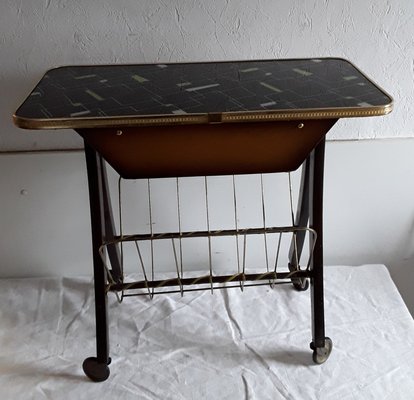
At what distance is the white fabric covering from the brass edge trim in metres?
0.73

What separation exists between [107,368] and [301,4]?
117 centimetres

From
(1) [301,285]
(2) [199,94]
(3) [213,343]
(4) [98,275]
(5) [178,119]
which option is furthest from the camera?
(1) [301,285]

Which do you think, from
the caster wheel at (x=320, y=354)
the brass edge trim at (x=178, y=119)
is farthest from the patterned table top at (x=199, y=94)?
the caster wheel at (x=320, y=354)

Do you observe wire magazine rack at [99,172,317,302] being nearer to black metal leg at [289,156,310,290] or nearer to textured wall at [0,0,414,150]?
black metal leg at [289,156,310,290]

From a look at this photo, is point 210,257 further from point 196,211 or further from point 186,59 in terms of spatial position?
point 186,59

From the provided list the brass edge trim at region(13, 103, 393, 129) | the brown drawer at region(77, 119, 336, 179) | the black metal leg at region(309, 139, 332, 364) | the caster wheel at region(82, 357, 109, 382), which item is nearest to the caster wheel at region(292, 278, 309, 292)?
the black metal leg at region(309, 139, 332, 364)

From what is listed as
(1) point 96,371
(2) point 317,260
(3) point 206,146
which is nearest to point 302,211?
(2) point 317,260

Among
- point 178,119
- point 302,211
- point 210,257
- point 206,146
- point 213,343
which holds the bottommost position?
point 213,343

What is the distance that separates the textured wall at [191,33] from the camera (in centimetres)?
179

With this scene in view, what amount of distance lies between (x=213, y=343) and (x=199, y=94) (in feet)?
2.47

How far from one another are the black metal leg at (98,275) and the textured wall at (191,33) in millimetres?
398

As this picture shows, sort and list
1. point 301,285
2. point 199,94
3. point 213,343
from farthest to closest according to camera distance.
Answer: point 301,285 → point 213,343 → point 199,94

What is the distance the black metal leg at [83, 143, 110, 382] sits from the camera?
153 centimetres

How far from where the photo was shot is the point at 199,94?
146 cm
